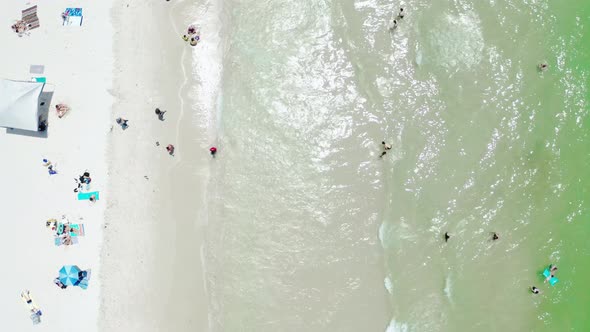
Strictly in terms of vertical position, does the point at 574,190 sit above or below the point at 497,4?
below

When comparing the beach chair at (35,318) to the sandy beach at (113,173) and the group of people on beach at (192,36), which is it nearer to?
the sandy beach at (113,173)

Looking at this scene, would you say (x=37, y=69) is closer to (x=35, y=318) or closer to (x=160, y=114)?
(x=160, y=114)

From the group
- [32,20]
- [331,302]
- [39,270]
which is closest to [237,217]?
[331,302]

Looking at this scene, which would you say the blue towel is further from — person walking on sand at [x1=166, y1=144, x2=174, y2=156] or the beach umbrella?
the beach umbrella

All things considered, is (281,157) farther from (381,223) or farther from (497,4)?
(497,4)

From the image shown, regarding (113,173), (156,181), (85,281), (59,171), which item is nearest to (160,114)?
(156,181)
